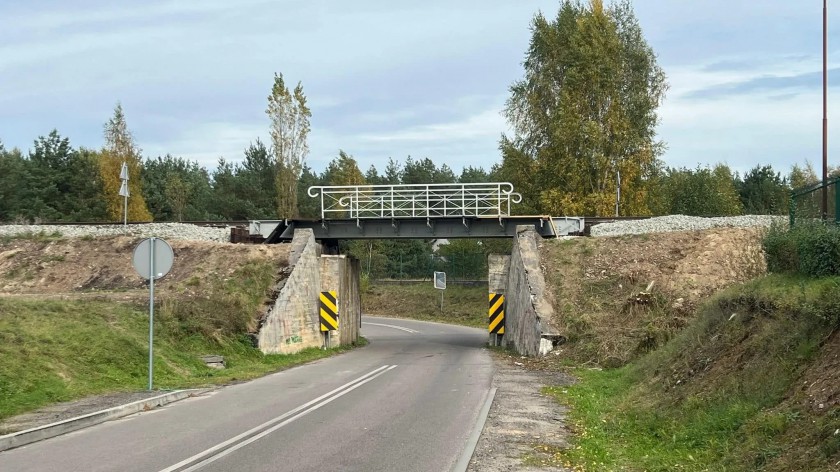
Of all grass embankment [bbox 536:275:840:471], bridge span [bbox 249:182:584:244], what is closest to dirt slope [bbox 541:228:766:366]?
bridge span [bbox 249:182:584:244]

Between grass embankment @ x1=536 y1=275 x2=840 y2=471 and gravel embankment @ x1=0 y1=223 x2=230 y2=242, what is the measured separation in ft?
72.4

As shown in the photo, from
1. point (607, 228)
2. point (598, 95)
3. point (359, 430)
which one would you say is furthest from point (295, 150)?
point (359, 430)

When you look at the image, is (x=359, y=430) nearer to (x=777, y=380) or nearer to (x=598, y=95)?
(x=777, y=380)

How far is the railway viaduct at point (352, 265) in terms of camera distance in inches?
1046

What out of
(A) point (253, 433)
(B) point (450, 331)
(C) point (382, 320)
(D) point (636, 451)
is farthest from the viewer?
(C) point (382, 320)

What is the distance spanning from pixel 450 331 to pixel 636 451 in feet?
107

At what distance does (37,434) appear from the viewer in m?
10.2

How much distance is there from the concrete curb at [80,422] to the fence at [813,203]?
37.6ft

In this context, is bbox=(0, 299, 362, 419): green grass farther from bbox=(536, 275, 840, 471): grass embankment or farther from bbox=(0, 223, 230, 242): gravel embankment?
bbox=(0, 223, 230, 242): gravel embankment

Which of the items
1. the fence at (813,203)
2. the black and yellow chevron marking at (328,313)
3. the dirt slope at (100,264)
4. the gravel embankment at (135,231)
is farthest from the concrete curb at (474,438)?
the gravel embankment at (135,231)

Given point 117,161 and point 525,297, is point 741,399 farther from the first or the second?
point 117,161

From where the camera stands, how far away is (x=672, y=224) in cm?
3034

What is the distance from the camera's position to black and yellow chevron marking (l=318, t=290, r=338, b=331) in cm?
2970

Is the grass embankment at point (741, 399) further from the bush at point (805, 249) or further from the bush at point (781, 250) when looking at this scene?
the bush at point (781, 250)
